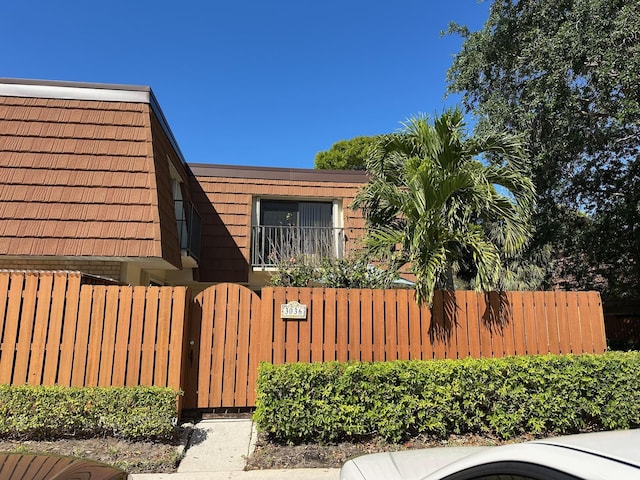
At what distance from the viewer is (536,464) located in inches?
59.0

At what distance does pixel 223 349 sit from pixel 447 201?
13.7 ft

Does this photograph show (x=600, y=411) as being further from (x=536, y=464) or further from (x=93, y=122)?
(x=93, y=122)

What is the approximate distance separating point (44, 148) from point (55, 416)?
4946 millimetres

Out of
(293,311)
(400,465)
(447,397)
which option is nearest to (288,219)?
(293,311)

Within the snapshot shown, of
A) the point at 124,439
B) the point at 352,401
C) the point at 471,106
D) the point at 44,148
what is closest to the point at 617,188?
the point at 471,106

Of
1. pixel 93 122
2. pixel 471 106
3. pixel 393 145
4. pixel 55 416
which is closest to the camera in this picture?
pixel 55 416

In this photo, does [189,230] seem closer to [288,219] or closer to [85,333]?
[288,219]

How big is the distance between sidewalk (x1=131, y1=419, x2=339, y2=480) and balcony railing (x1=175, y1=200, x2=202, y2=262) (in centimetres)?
518

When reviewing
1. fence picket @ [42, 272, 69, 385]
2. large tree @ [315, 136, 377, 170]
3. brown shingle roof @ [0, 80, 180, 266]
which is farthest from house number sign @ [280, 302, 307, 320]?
large tree @ [315, 136, 377, 170]

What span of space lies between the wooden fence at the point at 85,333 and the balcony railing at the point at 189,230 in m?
4.29

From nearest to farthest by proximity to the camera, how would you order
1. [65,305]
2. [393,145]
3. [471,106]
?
[65,305]
[393,145]
[471,106]

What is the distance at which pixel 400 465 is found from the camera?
99.4 inches

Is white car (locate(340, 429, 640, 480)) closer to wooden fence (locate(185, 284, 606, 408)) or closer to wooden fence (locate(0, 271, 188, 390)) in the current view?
wooden fence (locate(185, 284, 606, 408))

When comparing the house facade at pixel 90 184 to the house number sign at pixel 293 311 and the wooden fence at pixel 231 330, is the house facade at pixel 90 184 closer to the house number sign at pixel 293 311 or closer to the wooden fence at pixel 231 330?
the wooden fence at pixel 231 330
